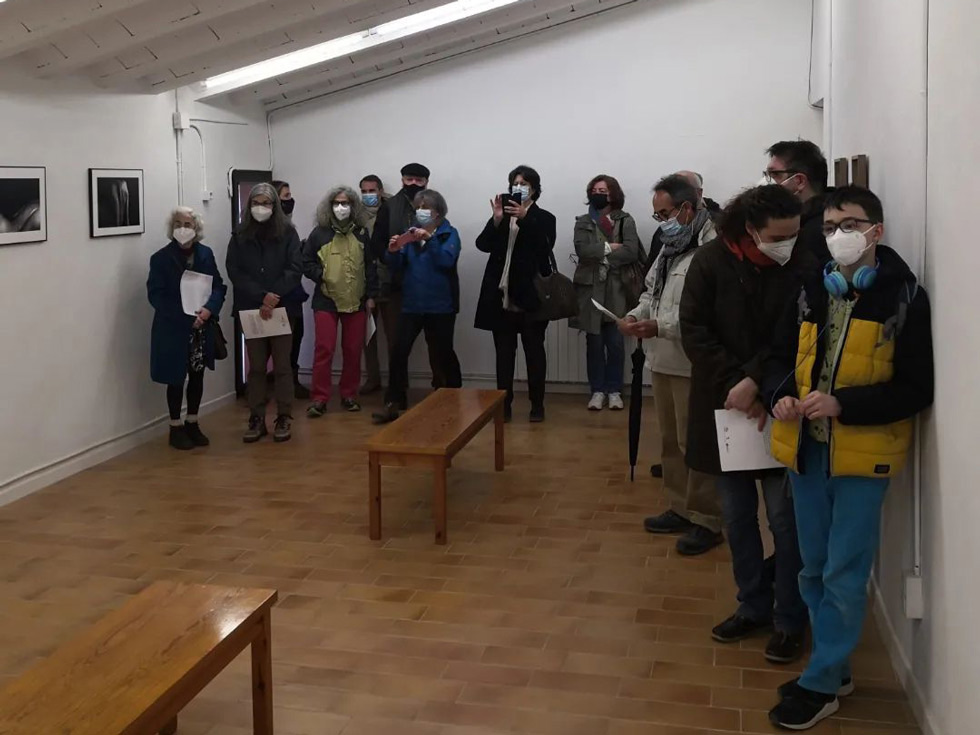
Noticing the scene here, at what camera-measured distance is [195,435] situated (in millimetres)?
7168

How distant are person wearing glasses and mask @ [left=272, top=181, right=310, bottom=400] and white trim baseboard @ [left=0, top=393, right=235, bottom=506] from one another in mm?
1165

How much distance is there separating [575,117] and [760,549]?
5394 millimetres

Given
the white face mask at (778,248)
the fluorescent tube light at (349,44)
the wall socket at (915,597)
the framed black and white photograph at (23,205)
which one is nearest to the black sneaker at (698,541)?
the wall socket at (915,597)

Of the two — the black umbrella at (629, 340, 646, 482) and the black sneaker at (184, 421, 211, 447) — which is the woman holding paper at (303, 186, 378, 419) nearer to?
the black sneaker at (184, 421, 211, 447)

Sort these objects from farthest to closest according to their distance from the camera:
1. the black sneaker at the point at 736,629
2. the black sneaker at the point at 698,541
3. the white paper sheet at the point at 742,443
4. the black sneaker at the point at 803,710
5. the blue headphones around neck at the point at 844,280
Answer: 1. the black sneaker at the point at 698,541
2. the black sneaker at the point at 736,629
3. the white paper sheet at the point at 742,443
4. the black sneaker at the point at 803,710
5. the blue headphones around neck at the point at 844,280

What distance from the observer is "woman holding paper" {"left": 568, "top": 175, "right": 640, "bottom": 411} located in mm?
7984

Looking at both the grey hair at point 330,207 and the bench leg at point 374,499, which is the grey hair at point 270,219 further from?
the bench leg at point 374,499

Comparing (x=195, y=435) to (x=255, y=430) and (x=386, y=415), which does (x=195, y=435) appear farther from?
(x=386, y=415)

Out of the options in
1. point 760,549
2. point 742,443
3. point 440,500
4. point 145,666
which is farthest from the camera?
point 440,500

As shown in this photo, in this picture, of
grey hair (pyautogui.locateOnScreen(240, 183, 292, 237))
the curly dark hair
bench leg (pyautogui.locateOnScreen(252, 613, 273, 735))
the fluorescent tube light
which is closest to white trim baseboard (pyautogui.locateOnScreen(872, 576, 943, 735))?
the curly dark hair

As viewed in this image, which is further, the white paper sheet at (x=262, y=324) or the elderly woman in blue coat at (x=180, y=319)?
the white paper sheet at (x=262, y=324)

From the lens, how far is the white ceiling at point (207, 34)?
5414 mm

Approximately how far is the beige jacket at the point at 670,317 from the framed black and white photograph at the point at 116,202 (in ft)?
11.9

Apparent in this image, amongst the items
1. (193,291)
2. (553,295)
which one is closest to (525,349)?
(553,295)
